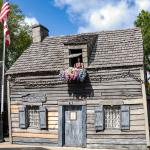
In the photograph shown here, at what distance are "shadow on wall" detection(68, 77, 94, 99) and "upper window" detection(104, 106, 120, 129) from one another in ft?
3.37

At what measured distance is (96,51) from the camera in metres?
19.3

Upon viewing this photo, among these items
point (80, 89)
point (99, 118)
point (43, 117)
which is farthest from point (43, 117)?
point (99, 118)

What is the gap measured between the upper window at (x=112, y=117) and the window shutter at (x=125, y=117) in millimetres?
502

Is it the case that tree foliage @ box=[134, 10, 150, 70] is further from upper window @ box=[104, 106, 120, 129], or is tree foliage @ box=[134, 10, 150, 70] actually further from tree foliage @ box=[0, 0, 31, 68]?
upper window @ box=[104, 106, 120, 129]

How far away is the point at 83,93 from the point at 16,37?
24.0 meters

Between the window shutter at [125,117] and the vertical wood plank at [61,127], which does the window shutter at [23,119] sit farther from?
the window shutter at [125,117]

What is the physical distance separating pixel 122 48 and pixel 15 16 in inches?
Result: 963

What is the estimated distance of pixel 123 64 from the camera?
17781mm

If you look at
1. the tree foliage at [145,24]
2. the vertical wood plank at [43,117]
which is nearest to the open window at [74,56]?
the vertical wood plank at [43,117]

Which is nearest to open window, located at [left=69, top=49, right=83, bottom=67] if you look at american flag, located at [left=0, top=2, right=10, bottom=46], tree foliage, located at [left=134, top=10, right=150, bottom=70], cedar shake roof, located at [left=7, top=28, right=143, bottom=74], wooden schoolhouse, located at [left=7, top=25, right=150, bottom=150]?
wooden schoolhouse, located at [left=7, top=25, right=150, bottom=150]

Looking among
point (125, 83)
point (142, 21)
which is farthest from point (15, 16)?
point (125, 83)

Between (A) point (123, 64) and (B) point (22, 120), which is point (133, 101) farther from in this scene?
(B) point (22, 120)

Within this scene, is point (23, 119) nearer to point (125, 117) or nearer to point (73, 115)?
point (73, 115)

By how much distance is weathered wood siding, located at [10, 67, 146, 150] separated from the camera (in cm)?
1742
